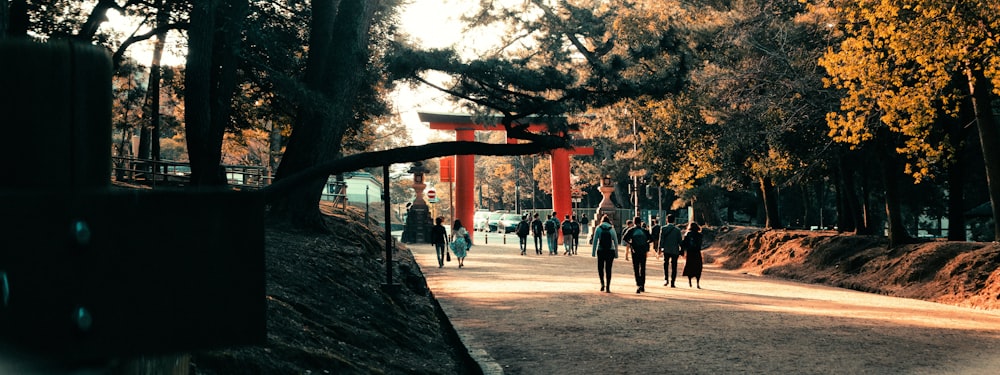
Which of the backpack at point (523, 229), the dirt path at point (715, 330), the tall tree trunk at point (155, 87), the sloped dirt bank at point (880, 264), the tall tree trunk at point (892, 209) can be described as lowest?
the dirt path at point (715, 330)

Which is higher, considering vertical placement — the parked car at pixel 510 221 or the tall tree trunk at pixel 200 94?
the tall tree trunk at pixel 200 94

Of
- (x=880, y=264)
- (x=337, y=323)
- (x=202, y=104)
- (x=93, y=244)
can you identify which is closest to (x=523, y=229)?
(x=880, y=264)

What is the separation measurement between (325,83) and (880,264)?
1272 centimetres

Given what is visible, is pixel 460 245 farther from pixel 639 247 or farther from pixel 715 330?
pixel 715 330

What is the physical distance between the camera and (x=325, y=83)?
17.0 m

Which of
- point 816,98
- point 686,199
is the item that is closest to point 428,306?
point 816,98

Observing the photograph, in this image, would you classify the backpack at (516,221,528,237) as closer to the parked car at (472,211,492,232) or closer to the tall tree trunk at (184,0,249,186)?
the tall tree trunk at (184,0,249,186)

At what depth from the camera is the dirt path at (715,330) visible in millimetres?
10016

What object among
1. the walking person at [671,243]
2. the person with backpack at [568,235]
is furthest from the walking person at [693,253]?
the person with backpack at [568,235]

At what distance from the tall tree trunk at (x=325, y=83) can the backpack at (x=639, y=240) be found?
624 cm

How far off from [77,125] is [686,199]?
134 ft

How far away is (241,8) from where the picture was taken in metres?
13.4

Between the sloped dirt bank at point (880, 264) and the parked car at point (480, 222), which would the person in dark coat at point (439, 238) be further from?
the parked car at point (480, 222)

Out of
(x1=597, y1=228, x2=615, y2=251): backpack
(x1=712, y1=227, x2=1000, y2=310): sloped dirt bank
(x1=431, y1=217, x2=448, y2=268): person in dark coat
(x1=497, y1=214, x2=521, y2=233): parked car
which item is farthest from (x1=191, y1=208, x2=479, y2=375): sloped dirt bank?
(x1=497, y1=214, x2=521, y2=233): parked car
